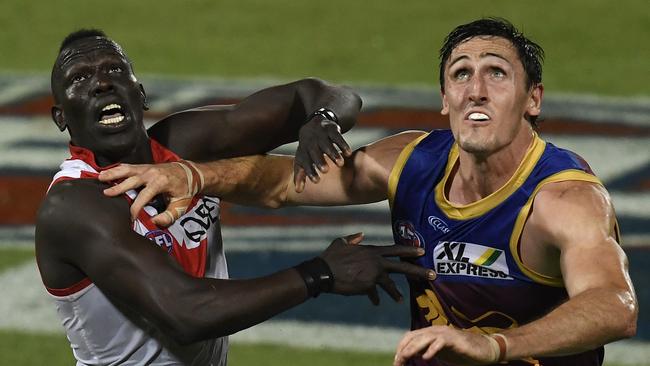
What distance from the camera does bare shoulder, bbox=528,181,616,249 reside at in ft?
13.3

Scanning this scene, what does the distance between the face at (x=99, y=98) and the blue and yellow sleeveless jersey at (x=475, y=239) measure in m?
0.99

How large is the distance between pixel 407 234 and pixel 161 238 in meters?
0.90

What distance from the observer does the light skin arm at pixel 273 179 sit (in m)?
4.71

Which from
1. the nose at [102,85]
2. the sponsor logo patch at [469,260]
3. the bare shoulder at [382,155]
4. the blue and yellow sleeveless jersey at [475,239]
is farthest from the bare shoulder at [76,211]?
the sponsor logo patch at [469,260]

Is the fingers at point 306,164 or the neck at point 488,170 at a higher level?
the neck at point 488,170

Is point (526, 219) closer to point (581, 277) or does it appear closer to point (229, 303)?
point (581, 277)

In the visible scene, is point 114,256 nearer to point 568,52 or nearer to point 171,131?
point 171,131

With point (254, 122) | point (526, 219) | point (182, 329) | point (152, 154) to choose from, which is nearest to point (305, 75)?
point (254, 122)

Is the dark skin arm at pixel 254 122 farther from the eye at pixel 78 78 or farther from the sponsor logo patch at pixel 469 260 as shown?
the sponsor logo patch at pixel 469 260

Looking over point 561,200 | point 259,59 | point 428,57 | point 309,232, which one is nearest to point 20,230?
point 309,232

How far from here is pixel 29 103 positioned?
1069 cm

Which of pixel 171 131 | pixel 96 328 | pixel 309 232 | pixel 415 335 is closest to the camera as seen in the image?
pixel 415 335

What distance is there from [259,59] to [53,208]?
23.1 ft

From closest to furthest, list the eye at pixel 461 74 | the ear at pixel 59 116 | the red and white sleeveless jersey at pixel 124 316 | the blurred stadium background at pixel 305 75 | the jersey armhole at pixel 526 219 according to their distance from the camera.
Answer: the jersey armhole at pixel 526 219, the eye at pixel 461 74, the red and white sleeveless jersey at pixel 124 316, the ear at pixel 59 116, the blurred stadium background at pixel 305 75
